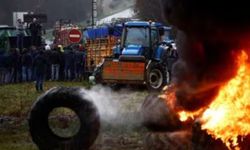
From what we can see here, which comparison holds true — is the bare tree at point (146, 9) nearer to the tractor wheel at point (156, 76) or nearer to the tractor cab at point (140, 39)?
the tractor cab at point (140, 39)

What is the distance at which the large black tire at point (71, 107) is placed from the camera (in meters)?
11.8

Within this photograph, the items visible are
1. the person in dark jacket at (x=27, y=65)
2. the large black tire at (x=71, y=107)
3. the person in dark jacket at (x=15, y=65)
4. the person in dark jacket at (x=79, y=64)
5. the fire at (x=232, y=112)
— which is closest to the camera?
the fire at (x=232, y=112)

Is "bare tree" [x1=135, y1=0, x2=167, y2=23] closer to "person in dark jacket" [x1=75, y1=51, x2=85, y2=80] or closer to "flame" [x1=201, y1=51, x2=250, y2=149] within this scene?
"person in dark jacket" [x1=75, y1=51, x2=85, y2=80]

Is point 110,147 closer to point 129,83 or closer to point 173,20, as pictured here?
point 173,20

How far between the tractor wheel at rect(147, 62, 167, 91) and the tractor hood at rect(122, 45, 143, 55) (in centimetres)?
70

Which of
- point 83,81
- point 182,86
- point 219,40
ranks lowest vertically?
point 83,81

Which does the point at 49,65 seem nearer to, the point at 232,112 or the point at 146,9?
the point at 232,112

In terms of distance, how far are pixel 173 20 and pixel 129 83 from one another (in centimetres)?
1448

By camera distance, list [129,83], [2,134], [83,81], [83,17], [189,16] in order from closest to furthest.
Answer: [189,16] < [2,134] < [129,83] < [83,81] < [83,17]

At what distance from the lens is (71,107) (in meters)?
12.2

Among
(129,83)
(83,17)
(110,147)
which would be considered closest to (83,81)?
(129,83)

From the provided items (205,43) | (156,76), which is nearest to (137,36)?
(156,76)

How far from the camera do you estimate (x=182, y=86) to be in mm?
10758

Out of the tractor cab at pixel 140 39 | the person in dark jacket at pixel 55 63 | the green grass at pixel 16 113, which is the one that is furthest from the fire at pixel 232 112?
the person in dark jacket at pixel 55 63
